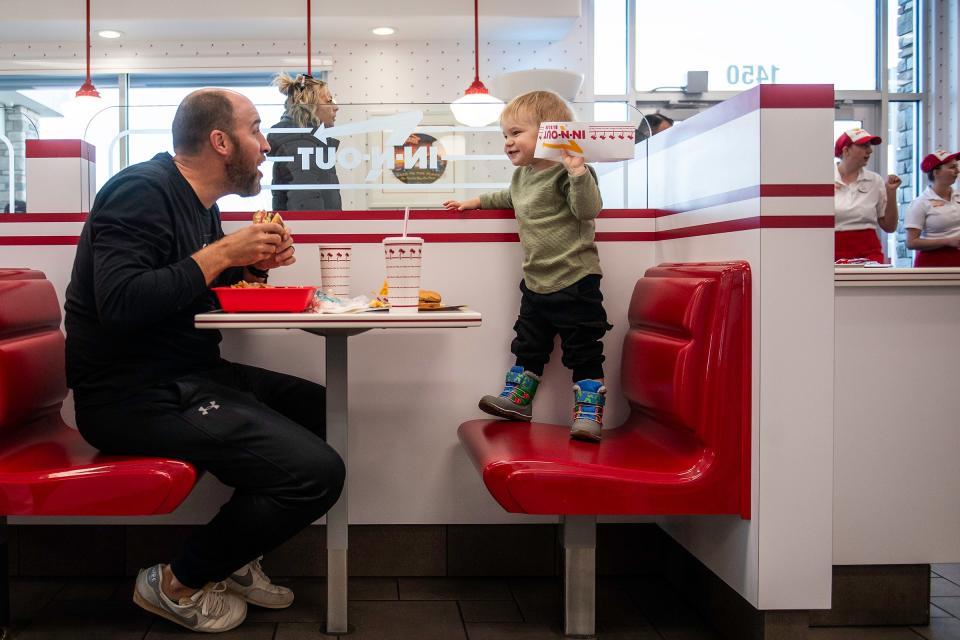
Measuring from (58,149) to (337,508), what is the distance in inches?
56.8

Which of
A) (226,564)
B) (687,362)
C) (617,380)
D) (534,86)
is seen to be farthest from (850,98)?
(226,564)

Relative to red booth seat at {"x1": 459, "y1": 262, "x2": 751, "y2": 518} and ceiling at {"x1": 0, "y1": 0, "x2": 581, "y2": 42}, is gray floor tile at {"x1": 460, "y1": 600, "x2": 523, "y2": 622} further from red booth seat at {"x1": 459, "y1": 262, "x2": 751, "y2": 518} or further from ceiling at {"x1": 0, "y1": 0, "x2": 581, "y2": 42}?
ceiling at {"x1": 0, "y1": 0, "x2": 581, "y2": 42}

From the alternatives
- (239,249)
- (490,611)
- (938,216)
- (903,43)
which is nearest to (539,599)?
(490,611)

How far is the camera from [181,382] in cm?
208

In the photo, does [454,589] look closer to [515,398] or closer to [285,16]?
[515,398]

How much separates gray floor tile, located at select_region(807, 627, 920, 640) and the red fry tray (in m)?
1.49

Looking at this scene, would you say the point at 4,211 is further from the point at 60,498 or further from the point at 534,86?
the point at 534,86

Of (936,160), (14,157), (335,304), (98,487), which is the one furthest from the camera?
(936,160)

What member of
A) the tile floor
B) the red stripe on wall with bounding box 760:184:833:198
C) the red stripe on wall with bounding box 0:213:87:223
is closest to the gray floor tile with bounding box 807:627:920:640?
the tile floor

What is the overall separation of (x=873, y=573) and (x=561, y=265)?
3.77 feet

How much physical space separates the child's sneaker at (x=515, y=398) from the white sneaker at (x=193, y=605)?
2.78ft

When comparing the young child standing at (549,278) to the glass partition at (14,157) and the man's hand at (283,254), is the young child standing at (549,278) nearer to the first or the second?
the man's hand at (283,254)

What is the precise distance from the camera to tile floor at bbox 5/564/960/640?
221cm

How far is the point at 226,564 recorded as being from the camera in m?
2.07
